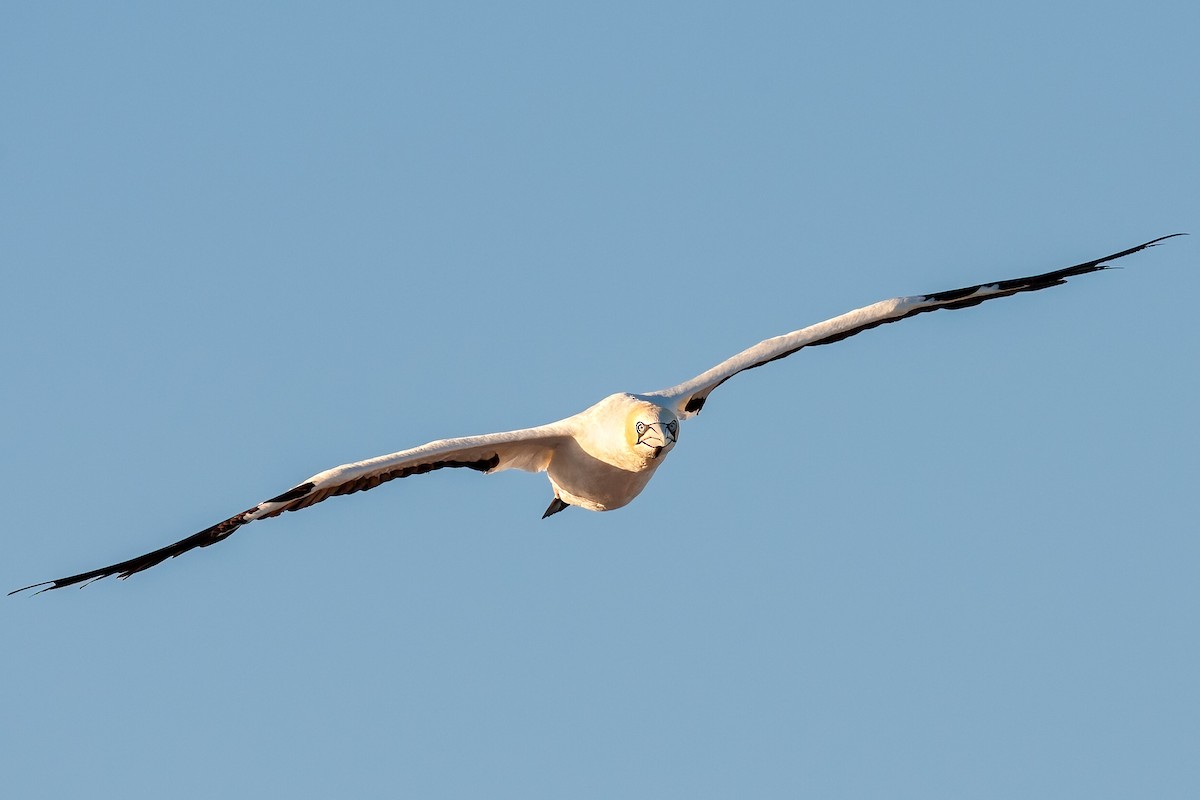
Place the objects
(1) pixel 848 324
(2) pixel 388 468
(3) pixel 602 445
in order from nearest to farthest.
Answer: (2) pixel 388 468 → (3) pixel 602 445 → (1) pixel 848 324

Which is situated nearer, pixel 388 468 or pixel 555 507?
pixel 388 468

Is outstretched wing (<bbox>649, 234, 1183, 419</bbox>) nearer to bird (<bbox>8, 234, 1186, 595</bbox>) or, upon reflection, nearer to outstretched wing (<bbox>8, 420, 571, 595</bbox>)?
bird (<bbox>8, 234, 1186, 595</bbox>)

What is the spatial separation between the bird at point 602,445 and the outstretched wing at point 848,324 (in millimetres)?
13

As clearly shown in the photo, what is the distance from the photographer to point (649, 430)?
23844mm

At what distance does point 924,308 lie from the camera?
87.1 feet

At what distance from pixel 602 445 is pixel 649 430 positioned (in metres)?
0.89

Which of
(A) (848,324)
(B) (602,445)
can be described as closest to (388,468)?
(B) (602,445)

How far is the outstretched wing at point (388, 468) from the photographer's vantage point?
71.5 feet

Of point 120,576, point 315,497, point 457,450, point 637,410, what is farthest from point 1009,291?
point 120,576

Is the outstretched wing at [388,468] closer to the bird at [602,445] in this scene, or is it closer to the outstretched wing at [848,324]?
the bird at [602,445]

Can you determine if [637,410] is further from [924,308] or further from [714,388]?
[924,308]

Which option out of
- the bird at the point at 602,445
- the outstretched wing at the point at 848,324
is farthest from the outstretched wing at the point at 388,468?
the outstretched wing at the point at 848,324

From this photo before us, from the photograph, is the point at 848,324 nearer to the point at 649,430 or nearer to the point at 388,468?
the point at 649,430

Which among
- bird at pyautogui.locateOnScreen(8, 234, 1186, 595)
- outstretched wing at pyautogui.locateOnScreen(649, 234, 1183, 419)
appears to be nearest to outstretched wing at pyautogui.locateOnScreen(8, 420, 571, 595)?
bird at pyautogui.locateOnScreen(8, 234, 1186, 595)
